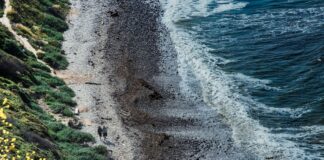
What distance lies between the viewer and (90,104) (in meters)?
39.0

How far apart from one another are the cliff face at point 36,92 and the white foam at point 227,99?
9.81 metres

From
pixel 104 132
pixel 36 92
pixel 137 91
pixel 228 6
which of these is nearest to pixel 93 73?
pixel 137 91

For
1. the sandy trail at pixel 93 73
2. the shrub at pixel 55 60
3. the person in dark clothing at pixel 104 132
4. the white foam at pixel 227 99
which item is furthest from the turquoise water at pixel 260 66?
the shrub at pixel 55 60

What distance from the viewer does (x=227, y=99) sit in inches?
1581

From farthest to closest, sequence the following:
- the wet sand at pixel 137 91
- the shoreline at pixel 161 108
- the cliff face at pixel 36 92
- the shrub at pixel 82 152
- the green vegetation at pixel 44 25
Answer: the green vegetation at pixel 44 25 < the wet sand at pixel 137 91 < the shoreline at pixel 161 108 < the shrub at pixel 82 152 < the cliff face at pixel 36 92

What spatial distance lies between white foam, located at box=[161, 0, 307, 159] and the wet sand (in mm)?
770

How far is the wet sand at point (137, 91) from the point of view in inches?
1348

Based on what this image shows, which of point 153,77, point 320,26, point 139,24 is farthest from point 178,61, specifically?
point 320,26

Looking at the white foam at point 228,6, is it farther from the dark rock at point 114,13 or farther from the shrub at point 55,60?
the shrub at point 55,60

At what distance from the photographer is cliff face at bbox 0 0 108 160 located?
27.4 m

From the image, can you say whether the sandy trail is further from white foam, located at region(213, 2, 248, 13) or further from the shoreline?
white foam, located at region(213, 2, 248, 13)

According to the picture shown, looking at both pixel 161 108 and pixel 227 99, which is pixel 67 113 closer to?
pixel 161 108

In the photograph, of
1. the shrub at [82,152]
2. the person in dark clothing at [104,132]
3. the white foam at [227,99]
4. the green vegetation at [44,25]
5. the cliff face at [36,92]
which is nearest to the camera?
the cliff face at [36,92]

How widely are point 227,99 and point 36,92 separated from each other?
14.4 m
